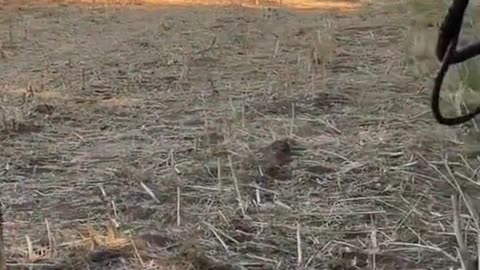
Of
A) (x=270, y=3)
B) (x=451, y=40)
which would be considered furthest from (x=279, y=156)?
(x=270, y=3)

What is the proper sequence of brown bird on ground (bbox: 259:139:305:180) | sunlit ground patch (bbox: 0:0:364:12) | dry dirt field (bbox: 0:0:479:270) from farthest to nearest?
sunlit ground patch (bbox: 0:0:364:12) → brown bird on ground (bbox: 259:139:305:180) → dry dirt field (bbox: 0:0:479:270)

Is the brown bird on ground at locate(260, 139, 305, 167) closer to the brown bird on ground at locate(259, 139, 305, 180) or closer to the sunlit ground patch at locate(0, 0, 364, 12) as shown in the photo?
the brown bird on ground at locate(259, 139, 305, 180)

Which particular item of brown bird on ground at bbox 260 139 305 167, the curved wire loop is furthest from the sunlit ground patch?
the curved wire loop

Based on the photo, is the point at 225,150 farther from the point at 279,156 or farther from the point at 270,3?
the point at 270,3

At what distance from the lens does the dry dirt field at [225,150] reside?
188 centimetres

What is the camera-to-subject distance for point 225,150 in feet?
8.04

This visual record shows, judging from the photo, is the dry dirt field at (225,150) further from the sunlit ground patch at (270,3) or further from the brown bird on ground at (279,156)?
the sunlit ground patch at (270,3)

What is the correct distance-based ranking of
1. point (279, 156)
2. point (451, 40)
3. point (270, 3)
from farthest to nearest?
point (270, 3), point (279, 156), point (451, 40)

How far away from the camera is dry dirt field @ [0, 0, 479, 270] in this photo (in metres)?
1.88

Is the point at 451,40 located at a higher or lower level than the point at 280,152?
higher

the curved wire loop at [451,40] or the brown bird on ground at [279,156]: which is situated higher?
the curved wire loop at [451,40]

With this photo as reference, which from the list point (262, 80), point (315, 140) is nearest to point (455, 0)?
point (315, 140)

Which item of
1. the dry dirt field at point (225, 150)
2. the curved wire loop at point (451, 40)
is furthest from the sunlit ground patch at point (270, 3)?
the curved wire loop at point (451, 40)

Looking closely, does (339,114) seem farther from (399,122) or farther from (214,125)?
(214,125)
